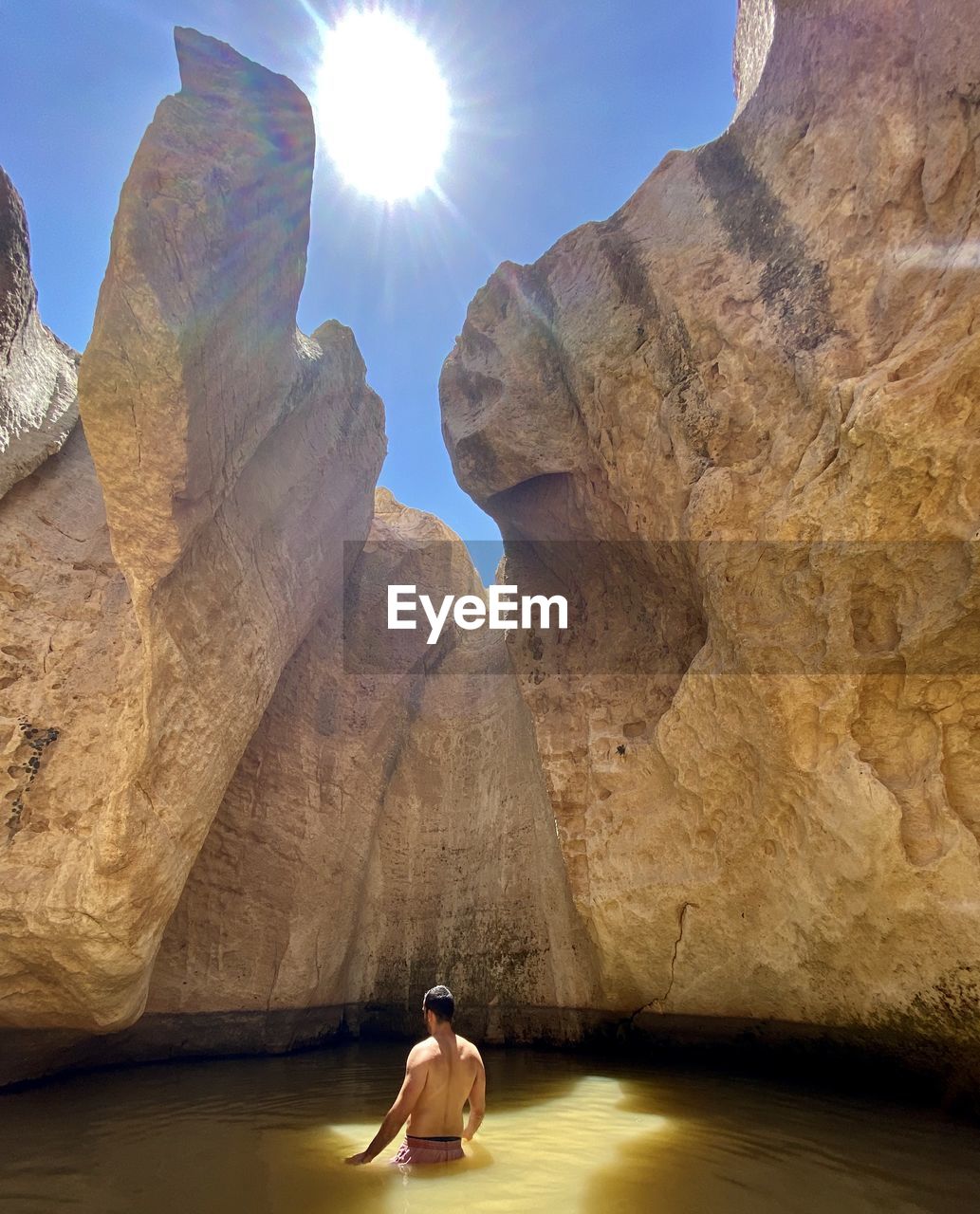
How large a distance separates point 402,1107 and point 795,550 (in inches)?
161

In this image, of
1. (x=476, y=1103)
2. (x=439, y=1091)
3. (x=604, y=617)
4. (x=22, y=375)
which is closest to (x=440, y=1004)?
(x=439, y=1091)

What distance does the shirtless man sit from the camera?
3285 millimetres

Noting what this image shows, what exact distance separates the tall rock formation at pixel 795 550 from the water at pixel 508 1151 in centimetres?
102

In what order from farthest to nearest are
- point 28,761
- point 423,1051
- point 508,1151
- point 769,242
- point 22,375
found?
point 22,375
point 769,242
point 28,761
point 508,1151
point 423,1051

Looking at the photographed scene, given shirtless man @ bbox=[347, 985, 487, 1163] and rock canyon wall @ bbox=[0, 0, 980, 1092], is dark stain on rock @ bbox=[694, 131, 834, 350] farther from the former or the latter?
shirtless man @ bbox=[347, 985, 487, 1163]

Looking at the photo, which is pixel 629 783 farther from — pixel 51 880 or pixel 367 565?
pixel 367 565

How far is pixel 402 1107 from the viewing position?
331cm

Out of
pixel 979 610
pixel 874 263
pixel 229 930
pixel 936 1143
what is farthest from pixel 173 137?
pixel 936 1143

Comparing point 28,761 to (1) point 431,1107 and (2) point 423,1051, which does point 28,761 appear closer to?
(2) point 423,1051

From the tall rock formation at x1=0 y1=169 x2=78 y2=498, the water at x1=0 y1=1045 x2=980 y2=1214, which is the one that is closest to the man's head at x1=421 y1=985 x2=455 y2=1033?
the water at x1=0 y1=1045 x2=980 y2=1214

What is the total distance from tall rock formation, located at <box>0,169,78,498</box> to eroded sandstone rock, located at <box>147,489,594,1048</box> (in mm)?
3507

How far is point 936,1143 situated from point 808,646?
2.82 m

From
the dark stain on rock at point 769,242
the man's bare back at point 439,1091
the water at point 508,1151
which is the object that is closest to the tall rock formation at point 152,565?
the water at point 508,1151

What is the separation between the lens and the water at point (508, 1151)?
292 cm
